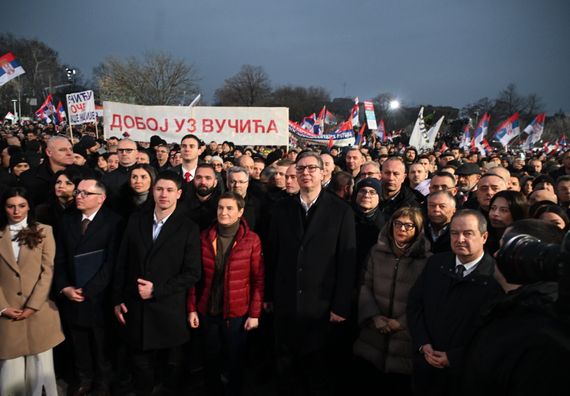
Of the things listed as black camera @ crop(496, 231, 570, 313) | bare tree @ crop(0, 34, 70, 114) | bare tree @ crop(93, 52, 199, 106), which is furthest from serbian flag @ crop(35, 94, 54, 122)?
bare tree @ crop(0, 34, 70, 114)

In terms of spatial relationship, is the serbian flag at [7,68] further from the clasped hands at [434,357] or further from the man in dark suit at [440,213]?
the clasped hands at [434,357]

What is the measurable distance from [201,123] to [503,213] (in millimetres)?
6441

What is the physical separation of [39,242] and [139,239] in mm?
796

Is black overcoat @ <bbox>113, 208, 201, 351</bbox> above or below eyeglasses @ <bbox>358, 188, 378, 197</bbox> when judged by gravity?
below

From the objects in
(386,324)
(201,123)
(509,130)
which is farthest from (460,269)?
(509,130)

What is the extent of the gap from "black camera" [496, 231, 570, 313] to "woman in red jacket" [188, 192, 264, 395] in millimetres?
2257

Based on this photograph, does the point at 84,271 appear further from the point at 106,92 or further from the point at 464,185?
the point at 106,92

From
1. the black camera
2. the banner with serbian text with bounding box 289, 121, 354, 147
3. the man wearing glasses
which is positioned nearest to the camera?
the black camera

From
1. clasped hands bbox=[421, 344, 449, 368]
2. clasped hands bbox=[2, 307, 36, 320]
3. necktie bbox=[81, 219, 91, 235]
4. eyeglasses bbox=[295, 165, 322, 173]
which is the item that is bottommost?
clasped hands bbox=[421, 344, 449, 368]

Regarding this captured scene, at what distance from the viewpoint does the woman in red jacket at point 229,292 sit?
3.10 meters

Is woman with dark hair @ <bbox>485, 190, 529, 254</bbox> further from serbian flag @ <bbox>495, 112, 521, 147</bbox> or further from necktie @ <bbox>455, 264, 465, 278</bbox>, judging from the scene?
serbian flag @ <bbox>495, 112, 521, 147</bbox>

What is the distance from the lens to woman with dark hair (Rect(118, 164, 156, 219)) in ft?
12.9

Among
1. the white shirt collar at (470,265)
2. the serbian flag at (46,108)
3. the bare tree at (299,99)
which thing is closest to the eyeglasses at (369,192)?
the white shirt collar at (470,265)

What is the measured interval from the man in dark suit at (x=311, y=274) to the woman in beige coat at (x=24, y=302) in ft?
6.09
